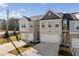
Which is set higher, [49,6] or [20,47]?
[49,6]

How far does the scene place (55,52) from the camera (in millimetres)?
2441

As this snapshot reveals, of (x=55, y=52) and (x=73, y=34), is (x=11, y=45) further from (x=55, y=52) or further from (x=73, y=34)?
(x=73, y=34)

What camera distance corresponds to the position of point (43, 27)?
96.7 inches

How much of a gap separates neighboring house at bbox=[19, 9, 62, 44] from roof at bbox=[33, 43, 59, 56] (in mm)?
52

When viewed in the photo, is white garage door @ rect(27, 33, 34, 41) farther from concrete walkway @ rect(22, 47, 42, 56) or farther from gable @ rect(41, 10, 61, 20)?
gable @ rect(41, 10, 61, 20)

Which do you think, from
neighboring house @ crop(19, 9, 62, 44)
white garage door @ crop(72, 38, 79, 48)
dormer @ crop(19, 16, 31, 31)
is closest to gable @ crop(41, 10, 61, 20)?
neighboring house @ crop(19, 9, 62, 44)

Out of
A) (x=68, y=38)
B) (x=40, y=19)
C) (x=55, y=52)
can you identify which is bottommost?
(x=55, y=52)

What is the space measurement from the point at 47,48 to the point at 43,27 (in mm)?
272

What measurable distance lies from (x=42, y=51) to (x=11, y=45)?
15.8 inches

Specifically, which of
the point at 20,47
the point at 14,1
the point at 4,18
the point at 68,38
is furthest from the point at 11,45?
the point at 68,38

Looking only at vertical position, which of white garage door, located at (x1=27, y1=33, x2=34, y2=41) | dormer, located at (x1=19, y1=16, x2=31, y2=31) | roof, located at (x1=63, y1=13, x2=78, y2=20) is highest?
roof, located at (x1=63, y1=13, x2=78, y2=20)

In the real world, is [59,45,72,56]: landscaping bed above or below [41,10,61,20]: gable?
below

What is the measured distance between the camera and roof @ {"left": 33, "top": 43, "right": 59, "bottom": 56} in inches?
96.1

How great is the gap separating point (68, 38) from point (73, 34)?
3.2 inches
